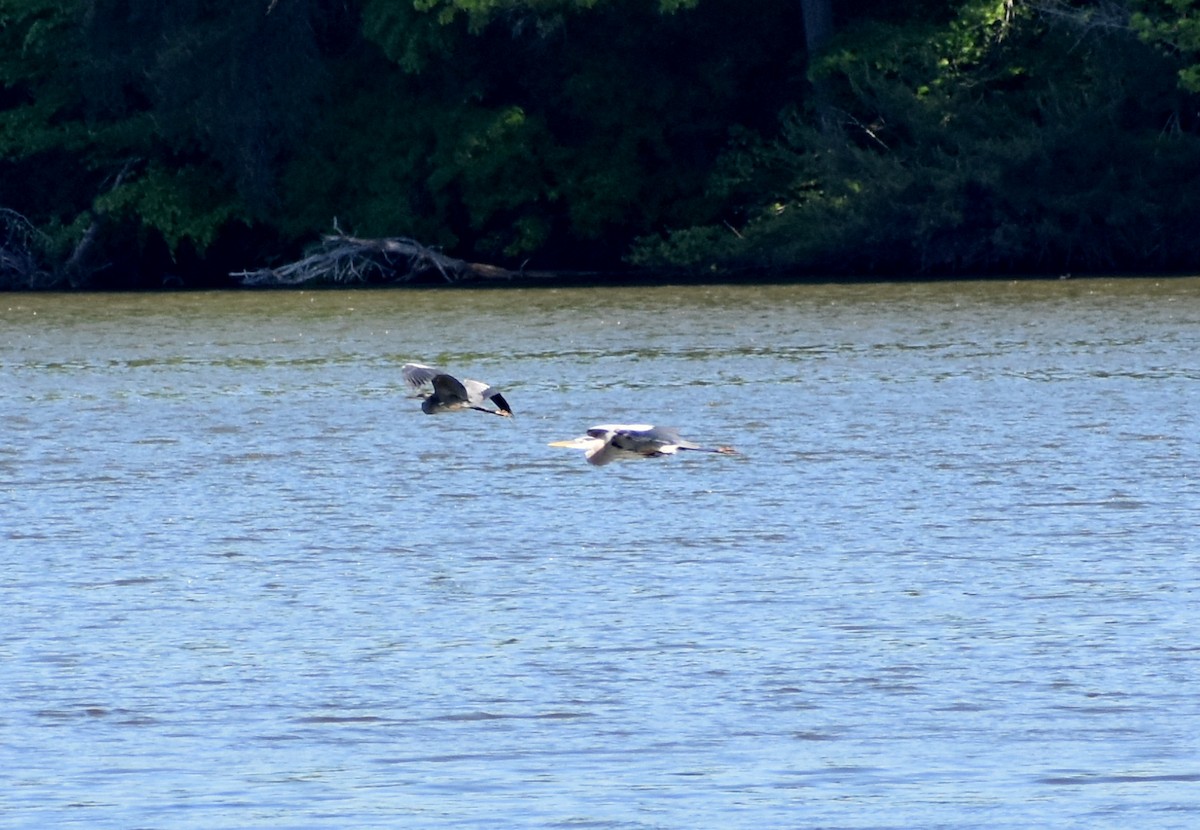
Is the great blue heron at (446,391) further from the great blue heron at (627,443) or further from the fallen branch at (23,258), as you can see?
the fallen branch at (23,258)

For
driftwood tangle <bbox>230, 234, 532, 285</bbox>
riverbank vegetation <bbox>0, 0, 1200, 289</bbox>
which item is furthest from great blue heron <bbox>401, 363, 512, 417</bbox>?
driftwood tangle <bbox>230, 234, 532, 285</bbox>

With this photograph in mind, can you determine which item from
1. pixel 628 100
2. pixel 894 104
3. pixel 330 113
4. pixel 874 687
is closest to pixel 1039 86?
pixel 894 104

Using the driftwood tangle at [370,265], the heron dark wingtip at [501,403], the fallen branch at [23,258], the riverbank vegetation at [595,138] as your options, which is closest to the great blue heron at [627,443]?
the heron dark wingtip at [501,403]

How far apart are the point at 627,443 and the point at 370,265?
2757 cm

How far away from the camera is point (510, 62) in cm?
3872

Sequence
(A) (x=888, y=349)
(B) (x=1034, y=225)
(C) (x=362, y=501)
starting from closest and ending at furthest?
(C) (x=362, y=501) → (A) (x=888, y=349) → (B) (x=1034, y=225)

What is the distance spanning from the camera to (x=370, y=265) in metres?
37.7

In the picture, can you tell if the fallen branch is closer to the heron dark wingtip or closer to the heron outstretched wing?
the heron outstretched wing

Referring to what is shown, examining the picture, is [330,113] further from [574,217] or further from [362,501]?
[362,501]

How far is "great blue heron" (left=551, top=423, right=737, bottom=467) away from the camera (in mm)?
10305

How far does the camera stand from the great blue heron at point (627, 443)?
1030 centimetres

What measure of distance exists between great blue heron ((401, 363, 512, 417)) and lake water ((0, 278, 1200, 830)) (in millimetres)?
734

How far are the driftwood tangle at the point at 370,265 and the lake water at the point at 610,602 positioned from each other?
1567 cm

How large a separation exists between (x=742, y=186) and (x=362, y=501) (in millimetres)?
24100
